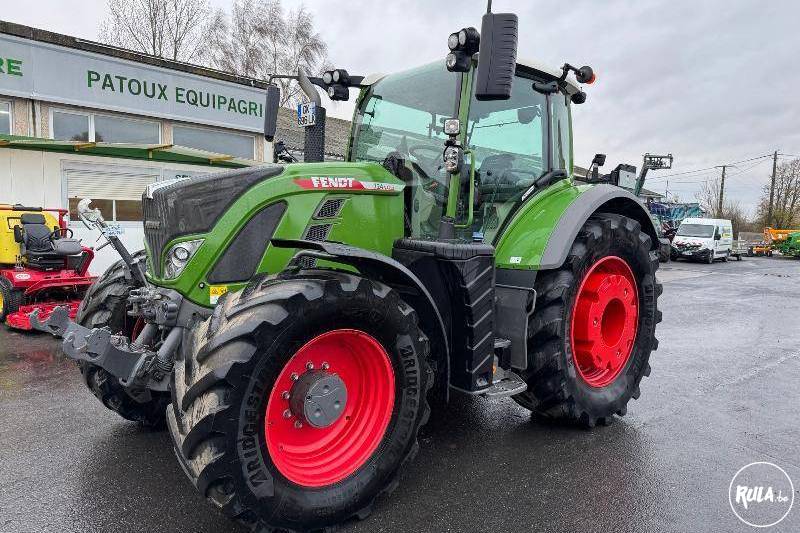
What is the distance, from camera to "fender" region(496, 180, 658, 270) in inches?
135

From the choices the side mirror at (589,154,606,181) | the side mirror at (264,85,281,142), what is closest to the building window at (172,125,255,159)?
the side mirror at (264,85,281,142)

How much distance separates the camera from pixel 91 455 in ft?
10.8

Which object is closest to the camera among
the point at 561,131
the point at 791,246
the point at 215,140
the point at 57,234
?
the point at 561,131

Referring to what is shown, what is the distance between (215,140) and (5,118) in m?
4.37

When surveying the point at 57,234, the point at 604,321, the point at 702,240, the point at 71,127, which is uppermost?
the point at 71,127

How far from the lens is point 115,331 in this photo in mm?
3396

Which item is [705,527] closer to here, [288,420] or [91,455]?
[288,420]

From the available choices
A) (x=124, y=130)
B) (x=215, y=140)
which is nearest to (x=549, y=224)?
(x=124, y=130)

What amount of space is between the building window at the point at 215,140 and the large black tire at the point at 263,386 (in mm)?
12108

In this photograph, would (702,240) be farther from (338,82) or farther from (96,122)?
(338,82)

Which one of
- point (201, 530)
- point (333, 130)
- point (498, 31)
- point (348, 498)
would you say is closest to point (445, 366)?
point (348, 498)

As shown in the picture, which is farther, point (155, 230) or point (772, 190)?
point (772, 190)

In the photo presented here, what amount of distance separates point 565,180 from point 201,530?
3.21m

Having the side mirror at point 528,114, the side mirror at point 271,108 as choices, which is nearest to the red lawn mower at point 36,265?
the side mirror at point 271,108
